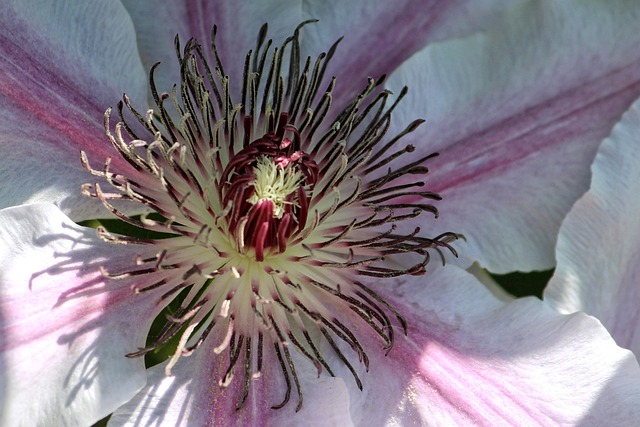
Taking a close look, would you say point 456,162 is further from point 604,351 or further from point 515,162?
point 604,351

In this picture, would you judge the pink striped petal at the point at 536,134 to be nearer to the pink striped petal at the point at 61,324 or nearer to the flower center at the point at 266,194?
the flower center at the point at 266,194

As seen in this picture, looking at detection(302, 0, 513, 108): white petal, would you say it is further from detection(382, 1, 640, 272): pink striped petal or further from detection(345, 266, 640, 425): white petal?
detection(345, 266, 640, 425): white petal

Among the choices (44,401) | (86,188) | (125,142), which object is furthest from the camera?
(125,142)

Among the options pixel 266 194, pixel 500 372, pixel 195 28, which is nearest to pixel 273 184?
pixel 266 194

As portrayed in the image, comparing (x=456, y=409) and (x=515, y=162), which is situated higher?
(x=515, y=162)

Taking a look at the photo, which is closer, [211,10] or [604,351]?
[604,351]

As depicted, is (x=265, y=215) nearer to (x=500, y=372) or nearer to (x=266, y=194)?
(x=266, y=194)

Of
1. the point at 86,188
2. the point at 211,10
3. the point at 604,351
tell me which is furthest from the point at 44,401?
the point at 604,351
